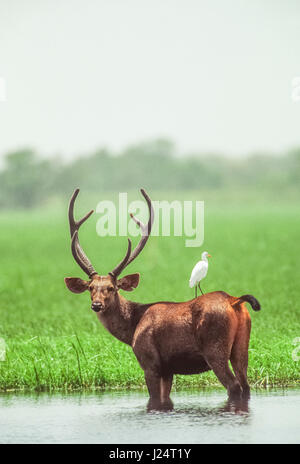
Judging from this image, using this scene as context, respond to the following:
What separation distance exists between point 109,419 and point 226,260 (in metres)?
25.4

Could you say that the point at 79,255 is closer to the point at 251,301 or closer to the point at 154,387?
→ the point at 154,387

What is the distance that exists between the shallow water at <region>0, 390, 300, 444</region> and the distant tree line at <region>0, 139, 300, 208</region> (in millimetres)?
120179

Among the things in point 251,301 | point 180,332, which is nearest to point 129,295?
point 180,332

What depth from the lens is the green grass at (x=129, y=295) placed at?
12.6 metres

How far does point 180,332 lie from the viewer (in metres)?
10.1

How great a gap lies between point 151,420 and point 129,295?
43.3ft

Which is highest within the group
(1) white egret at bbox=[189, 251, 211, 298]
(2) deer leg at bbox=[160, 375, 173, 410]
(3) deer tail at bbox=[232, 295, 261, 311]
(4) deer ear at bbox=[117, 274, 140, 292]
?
(1) white egret at bbox=[189, 251, 211, 298]

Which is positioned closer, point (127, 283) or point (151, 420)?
point (151, 420)

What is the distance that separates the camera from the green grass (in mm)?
12562

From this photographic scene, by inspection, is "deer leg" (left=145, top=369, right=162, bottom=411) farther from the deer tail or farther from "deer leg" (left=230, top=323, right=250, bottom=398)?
the deer tail

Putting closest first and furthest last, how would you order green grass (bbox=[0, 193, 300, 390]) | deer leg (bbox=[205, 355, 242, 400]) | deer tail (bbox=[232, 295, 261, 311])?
deer tail (bbox=[232, 295, 261, 311]) < deer leg (bbox=[205, 355, 242, 400]) < green grass (bbox=[0, 193, 300, 390])

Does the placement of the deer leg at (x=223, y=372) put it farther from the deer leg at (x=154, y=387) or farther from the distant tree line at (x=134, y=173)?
the distant tree line at (x=134, y=173)

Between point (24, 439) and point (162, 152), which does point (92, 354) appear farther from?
point (162, 152)

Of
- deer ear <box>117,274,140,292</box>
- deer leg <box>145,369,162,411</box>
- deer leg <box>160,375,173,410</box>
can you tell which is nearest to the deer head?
deer ear <box>117,274,140,292</box>
